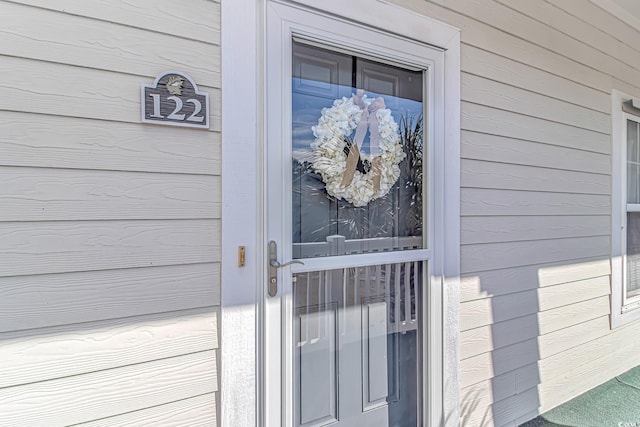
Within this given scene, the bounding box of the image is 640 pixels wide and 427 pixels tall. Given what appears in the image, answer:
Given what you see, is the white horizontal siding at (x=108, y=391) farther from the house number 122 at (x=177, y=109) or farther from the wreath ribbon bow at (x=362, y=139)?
the wreath ribbon bow at (x=362, y=139)

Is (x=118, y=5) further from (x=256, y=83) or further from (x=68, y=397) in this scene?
(x=68, y=397)

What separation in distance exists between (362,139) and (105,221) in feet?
3.38

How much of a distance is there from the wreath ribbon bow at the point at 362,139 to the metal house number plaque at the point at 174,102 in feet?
2.02

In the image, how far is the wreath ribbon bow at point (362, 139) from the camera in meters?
1.65

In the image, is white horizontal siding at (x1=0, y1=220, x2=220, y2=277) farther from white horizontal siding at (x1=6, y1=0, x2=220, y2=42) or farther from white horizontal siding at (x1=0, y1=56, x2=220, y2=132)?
white horizontal siding at (x1=6, y1=0, x2=220, y2=42)

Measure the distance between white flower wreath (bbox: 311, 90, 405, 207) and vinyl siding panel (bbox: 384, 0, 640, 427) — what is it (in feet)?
1.56

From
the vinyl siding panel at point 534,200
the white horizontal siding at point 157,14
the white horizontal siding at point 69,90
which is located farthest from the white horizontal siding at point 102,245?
the vinyl siding panel at point 534,200

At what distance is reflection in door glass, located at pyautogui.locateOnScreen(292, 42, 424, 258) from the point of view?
1.54m

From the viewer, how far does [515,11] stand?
7.31ft

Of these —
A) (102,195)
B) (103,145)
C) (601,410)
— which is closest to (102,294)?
(102,195)

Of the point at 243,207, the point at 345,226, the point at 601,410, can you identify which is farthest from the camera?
the point at 601,410

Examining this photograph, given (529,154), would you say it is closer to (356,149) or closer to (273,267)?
(356,149)

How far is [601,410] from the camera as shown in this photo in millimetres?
2471

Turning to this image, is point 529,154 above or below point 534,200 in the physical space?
above
